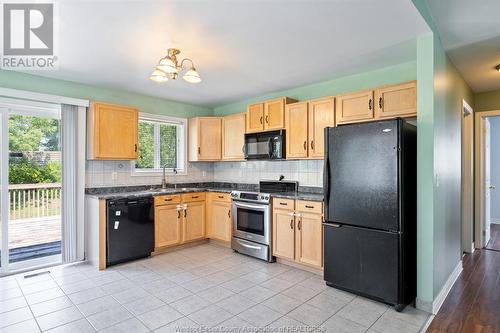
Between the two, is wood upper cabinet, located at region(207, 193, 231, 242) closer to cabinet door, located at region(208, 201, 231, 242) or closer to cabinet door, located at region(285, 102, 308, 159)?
cabinet door, located at region(208, 201, 231, 242)

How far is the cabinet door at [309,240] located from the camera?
3273mm

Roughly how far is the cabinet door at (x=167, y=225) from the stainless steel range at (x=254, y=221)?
859 millimetres

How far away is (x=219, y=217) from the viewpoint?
15.0 ft

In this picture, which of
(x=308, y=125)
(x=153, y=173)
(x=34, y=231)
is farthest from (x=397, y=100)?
(x=34, y=231)

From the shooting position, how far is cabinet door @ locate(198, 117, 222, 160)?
4973mm

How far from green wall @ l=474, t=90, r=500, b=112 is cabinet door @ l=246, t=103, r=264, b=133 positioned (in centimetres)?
338

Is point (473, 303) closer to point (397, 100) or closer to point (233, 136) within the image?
point (397, 100)

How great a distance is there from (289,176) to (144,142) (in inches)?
97.2

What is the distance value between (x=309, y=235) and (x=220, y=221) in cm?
167

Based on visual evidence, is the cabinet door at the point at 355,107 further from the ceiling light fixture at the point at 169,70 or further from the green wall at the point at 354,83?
the ceiling light fixture at the point at 169,70

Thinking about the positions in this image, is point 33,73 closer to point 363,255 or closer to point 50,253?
point 50,253

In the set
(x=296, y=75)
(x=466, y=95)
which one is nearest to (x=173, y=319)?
(x=296, y=75)

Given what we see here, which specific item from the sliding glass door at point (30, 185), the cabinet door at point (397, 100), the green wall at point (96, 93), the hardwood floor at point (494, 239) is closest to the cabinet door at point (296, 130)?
the cabinet door at point (397, 100)
